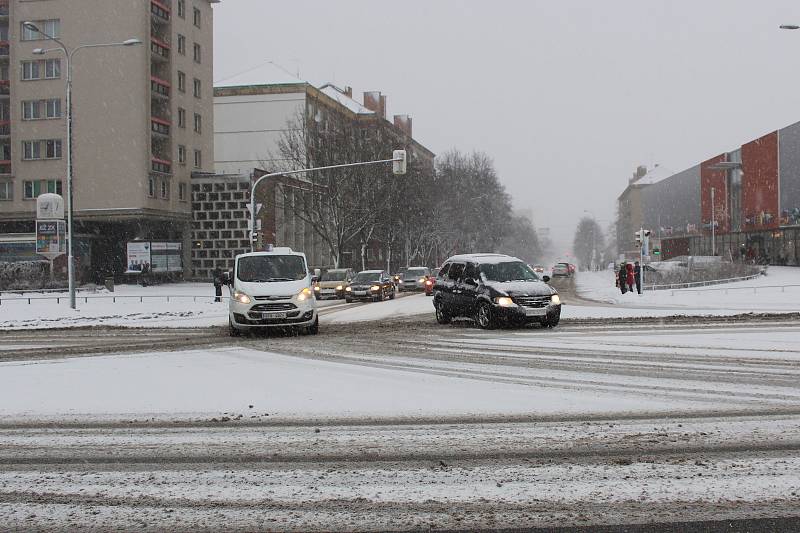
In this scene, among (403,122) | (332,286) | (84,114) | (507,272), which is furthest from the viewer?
(403,122)

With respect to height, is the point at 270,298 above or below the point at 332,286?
above

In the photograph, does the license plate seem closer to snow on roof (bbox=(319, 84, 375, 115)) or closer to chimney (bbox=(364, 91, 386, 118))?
snow on roof (bbox=(319, 84, 375, 115))

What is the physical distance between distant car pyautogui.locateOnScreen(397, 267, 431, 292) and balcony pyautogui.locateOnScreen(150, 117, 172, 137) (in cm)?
2110

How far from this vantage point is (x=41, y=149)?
5184cm

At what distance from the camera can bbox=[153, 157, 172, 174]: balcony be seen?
5212 centimetres

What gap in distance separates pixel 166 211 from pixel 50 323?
1302 inches

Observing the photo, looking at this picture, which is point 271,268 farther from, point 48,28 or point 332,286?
point 48,28

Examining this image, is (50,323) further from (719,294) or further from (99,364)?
(719,294)

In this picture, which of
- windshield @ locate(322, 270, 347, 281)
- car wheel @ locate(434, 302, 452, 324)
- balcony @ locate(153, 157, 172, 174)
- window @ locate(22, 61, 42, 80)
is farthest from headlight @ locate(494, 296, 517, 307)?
window @ locate(22, 61, 42, 80)

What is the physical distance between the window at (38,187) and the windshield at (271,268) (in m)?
39.8

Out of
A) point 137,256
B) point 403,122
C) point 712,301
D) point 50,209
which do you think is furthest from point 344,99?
point 712,301

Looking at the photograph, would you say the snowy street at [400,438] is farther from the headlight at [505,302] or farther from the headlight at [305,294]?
the headlight at [505,302]

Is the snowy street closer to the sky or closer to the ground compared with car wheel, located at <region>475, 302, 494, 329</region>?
closer to the ground

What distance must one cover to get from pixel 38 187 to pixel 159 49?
1276 cm
